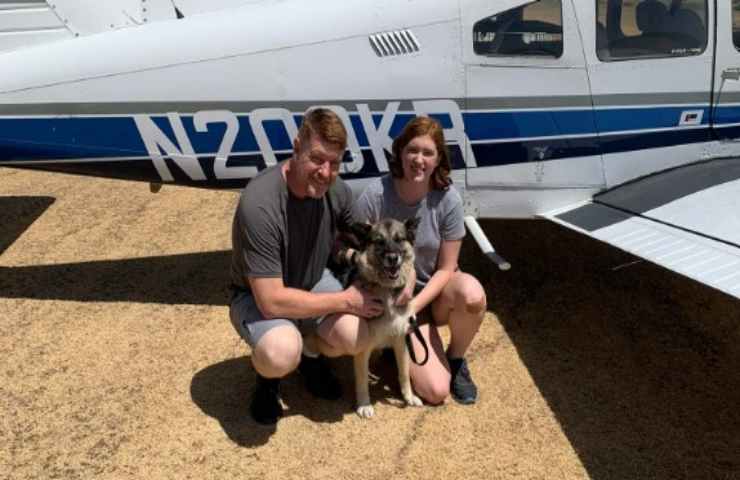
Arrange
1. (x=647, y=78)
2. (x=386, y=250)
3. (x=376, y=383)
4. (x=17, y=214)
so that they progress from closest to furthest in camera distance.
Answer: (x=386, y=250), (x=376, y=383), (x=647, y=78), (x=17, y=214)

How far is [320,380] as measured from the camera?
14.4 feet

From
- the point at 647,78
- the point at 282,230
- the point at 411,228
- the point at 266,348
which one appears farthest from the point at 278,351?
the point at 647,78

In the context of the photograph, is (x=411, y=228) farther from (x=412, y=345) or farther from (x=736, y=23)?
(x=736, y=23)

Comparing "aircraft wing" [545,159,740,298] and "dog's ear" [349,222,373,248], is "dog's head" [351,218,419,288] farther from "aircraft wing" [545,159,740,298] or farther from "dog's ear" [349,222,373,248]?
"aircraft wing" [545,159,740,298]

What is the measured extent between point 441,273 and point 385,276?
20.3 inches

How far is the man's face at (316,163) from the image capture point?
3521mm

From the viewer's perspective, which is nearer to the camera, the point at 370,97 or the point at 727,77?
the point at 370,97

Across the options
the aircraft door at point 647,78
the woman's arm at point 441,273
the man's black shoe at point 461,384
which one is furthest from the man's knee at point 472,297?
the aircraft door at point 647,78

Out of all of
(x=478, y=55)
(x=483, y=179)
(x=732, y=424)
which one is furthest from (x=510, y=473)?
(x=478, y=55)

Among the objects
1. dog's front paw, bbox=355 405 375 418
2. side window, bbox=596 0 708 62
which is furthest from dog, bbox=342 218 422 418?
side window, bbox=596 0 708 62

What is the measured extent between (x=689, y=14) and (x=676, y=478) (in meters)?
3.14

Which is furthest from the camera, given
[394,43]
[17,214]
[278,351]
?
[17,214]

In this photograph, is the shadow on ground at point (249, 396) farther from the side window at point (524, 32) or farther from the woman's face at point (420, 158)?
the side window at point (524, 32)

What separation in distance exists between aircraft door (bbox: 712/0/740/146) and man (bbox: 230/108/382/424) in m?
2.82
